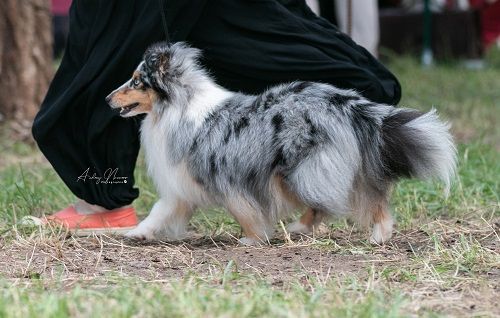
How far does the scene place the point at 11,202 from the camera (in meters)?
5.10

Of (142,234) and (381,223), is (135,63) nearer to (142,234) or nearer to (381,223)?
(142,234)

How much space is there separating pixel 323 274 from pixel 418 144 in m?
0.74

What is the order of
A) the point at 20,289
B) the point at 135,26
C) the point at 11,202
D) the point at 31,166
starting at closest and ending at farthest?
the point at 20,289
the point at 135,26
the point at 11,202
the point at 31,166

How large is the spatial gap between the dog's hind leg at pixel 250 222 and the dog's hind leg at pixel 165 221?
270 mm

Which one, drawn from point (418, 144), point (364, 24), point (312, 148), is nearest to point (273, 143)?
point (312, 148)

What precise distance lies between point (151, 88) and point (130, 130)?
40cm

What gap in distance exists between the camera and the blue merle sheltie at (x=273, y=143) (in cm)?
404

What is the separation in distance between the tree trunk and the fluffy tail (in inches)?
144

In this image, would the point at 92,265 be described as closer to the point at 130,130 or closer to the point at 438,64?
the point at 130,130

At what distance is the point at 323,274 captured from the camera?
3732 mm

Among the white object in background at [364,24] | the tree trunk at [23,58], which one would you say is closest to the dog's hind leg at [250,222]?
the white object in background at [364,24]

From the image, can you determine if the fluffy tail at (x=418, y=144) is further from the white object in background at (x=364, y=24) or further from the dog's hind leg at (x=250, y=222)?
the white object in background at (x=364, y=24)

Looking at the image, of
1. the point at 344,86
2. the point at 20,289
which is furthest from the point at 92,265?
the point at 344,86

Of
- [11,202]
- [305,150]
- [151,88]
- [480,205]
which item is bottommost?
[480,205]
